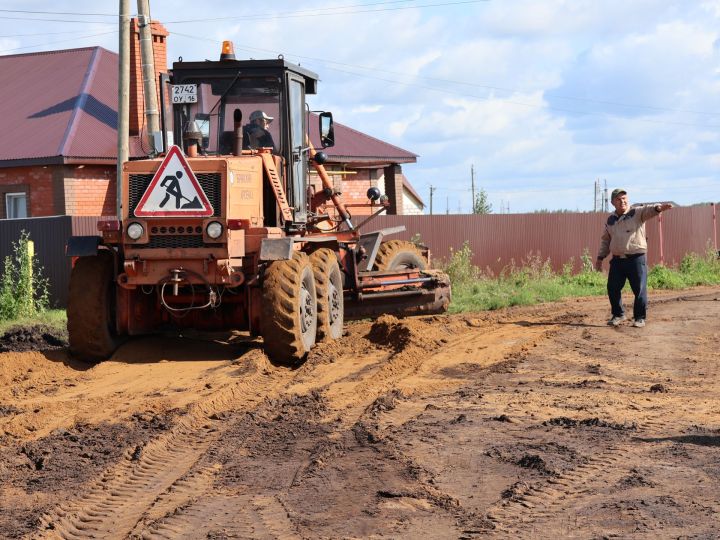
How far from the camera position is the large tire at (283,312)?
10.5 metres

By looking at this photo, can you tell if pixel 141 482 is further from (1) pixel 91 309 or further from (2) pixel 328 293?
(2) pixel 328 293

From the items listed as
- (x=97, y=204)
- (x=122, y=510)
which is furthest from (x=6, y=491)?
(x=97, y=204)

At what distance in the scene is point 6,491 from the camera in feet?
19.8

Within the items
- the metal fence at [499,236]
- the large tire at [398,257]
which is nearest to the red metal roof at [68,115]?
the metal fence at [499,236]

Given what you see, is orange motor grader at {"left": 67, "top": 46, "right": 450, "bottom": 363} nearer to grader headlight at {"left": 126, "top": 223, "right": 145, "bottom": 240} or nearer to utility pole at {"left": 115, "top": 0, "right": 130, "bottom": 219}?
grader headlight at {"left": 126, "top": 223, "right": 145, "bottom": 240}

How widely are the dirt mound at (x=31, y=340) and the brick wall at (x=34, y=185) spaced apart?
35.5ft

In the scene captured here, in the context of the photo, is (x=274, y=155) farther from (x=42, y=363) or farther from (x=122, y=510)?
(x=122, y=510)

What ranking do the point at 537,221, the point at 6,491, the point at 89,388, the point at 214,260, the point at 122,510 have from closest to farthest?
the point at 122,510
the point at 6,491
the point at 89,388
the point at 214,260
the point at 537,221

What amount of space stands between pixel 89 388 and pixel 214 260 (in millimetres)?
1795

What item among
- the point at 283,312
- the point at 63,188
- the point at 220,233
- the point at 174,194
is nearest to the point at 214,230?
the point at 220,233

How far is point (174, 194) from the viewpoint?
34.3ft

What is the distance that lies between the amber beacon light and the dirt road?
3334 mm

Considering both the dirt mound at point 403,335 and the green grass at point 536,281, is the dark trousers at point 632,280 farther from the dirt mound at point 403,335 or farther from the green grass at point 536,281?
the green grass at point 536,281

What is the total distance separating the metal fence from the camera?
2048 centimetres
